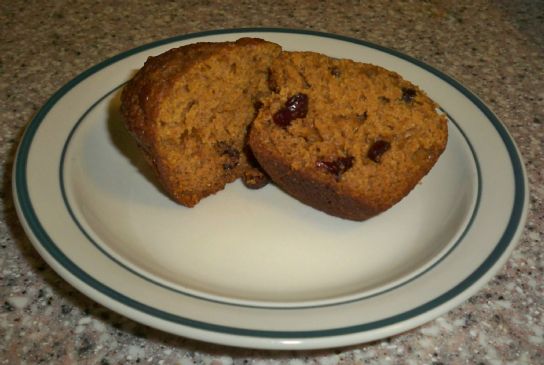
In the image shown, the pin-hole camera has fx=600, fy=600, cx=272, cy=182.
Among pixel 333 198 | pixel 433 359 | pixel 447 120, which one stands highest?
pixel 447 120

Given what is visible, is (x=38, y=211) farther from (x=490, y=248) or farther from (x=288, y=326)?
(x=490, y=248)

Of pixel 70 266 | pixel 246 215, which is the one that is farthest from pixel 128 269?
pixel 246 215

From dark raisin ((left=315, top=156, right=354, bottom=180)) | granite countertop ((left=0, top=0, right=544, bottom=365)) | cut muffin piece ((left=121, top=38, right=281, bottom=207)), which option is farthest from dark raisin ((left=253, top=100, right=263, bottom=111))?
granite countertop ((left=0, top=0, right=544, bottom=365))

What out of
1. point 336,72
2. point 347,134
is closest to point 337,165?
point 347,134

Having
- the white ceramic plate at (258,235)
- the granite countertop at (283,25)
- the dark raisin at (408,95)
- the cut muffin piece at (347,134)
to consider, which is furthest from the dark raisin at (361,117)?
the granite countertop at (283,25)

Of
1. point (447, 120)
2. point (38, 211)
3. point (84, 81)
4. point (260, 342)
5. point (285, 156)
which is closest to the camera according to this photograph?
point (260, 342)

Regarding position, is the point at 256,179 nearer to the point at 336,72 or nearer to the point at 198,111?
the point at 198,111

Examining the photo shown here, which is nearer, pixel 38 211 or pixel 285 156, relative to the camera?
pixel 38 211
